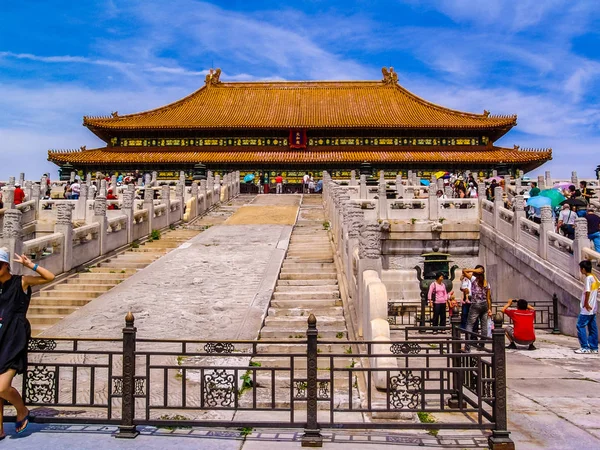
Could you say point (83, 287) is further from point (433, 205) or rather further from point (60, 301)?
point (433, 205)

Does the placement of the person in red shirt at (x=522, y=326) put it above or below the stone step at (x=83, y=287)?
below

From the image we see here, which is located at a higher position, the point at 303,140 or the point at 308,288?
the point at 303,140

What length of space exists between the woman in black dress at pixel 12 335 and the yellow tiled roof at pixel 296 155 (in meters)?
36.1

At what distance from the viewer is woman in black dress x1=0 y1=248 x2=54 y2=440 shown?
568cm

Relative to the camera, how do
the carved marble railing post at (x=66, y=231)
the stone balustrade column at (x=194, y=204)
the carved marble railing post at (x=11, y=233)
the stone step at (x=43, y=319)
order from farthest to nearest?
the stone balustrade column at (x=194, y=204) → the carved marble railing post at (x=66, y=231) → the carved marble railing post at (x=11, y=233) → the stone step at (x=43, y=319)

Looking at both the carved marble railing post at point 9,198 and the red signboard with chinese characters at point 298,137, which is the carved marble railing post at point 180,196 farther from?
the red signboard with chinese characters at point 298,137

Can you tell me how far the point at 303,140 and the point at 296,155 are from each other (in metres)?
2.43

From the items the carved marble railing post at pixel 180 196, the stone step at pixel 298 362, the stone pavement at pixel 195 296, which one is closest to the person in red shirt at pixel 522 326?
the stone step at pixel 298 362

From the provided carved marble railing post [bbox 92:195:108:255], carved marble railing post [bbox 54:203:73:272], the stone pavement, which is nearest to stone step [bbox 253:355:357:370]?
the stone pavement

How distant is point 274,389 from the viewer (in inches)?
239

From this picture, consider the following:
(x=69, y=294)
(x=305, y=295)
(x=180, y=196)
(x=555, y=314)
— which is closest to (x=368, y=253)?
(x=305, y=295)

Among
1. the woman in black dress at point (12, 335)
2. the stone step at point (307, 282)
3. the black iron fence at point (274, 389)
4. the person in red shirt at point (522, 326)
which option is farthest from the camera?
the stone step at point (307, 282)

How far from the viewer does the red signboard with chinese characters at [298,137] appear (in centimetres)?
4444

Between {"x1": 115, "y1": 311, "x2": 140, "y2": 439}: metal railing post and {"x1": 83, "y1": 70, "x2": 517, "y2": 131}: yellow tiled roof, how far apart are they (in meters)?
39.1
